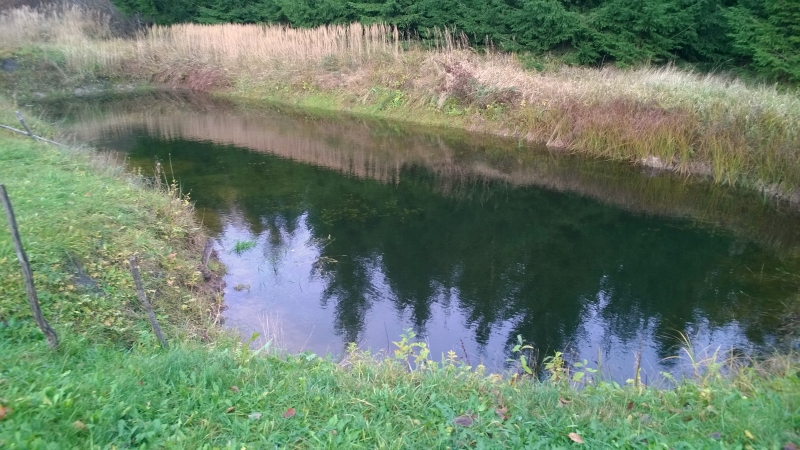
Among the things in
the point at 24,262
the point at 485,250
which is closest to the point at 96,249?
the point at 24,262

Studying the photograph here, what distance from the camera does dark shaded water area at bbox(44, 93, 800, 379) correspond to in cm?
669

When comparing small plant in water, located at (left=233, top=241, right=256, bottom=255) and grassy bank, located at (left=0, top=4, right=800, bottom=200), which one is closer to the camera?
small plant in water, located at (left=233, top=241, right=256, bottom=255)

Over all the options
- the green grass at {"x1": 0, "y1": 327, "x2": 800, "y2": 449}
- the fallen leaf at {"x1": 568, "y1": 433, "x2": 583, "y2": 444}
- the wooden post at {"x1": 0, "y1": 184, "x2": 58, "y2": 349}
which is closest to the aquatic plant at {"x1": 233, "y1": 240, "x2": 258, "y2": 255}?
the green grass at {"x1": 0, "y1": 327, "x2": 800, "y2": 449}

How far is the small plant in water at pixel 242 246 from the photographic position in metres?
8.87

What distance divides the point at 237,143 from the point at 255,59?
873 centimetres

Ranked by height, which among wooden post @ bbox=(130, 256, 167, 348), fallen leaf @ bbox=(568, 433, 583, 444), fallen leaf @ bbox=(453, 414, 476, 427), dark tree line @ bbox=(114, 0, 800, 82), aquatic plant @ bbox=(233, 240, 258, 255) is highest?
dark tree line @ bbox=(114, 0, 800, 82)

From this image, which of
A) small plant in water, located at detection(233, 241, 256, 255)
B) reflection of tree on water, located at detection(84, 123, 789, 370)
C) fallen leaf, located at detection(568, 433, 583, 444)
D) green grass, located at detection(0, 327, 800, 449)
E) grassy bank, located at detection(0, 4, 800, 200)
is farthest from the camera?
grassy bank, located at detection(0, 4, 800, 200)

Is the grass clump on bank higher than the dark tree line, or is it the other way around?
the dark tree line

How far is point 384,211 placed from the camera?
1060 centimetres

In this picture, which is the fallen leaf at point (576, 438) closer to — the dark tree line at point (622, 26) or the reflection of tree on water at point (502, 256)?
the reflection of tree on water at point (502, 256)

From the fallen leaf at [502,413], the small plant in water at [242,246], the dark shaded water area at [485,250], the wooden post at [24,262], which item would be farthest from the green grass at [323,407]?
the small plant in water at [242,246]

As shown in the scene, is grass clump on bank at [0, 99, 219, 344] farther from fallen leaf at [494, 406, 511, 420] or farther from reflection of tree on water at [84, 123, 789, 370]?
fallen leaf at [494, 406, 511, 420]

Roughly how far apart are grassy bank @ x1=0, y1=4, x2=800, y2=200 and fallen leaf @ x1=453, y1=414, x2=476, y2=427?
1000 cm

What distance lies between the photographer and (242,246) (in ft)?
29.4
